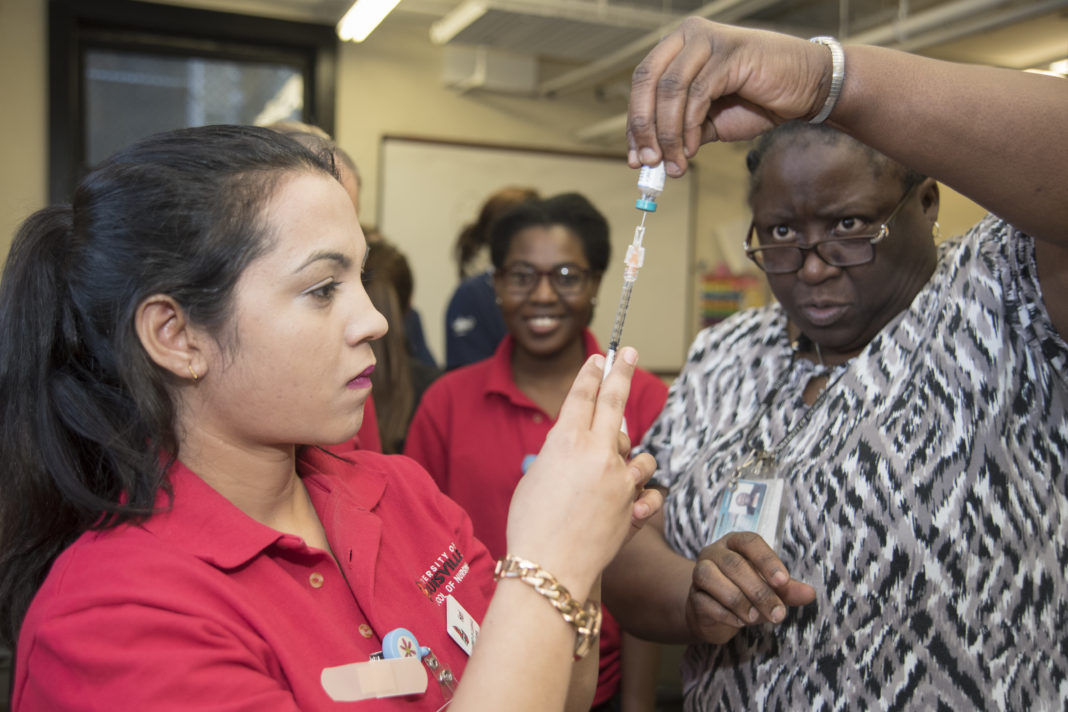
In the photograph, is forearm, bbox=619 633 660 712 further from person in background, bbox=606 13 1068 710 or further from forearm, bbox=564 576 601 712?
forearm, bbox=564 576 601 712

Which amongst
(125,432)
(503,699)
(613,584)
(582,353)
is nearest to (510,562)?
(503,699)

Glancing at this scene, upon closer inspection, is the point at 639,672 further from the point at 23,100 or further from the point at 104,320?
the point at 23,100

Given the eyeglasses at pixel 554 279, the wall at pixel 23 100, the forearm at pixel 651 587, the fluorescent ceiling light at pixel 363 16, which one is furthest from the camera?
the wall at pixel 23 100

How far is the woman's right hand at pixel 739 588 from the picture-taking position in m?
1.15

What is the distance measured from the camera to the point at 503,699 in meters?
0.88

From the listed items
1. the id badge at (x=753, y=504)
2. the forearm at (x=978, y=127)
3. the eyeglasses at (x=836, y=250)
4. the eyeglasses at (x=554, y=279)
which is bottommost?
the id badge at (x=753, y=504)

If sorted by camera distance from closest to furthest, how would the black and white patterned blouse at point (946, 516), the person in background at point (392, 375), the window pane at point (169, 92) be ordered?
the black and white patterned blouse at point (946, 516) < the person in background at point (392, 375) < the window pane at point (169, 92)

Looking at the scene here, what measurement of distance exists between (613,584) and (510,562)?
2.02 feet

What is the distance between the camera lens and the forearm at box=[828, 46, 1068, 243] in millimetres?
928

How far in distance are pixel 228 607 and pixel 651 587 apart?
0.69m

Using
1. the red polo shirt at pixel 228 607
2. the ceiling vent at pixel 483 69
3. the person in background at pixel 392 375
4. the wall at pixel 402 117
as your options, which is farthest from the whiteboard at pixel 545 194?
the red polo shirt at pixel 228 607

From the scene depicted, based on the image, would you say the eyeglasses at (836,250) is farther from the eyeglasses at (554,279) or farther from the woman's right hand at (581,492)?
the eyeglasses at (554,279)

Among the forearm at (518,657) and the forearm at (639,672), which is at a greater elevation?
A: the forearm at (518,657)

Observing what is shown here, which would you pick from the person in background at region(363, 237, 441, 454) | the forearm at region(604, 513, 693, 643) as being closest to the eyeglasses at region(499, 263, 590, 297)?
the person in background at region(363, 237, 441, 454)
